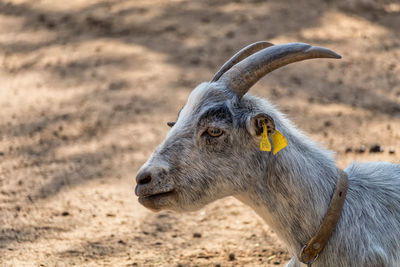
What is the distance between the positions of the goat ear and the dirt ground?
4.83ft

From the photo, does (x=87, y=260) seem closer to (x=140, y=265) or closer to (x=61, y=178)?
(x=140, y=265)

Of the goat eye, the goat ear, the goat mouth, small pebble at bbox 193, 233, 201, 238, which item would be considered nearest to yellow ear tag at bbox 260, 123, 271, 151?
the goat ear

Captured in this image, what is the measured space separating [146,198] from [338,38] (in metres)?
5.15

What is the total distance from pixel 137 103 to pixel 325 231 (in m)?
3.54

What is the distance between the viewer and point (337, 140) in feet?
17.7

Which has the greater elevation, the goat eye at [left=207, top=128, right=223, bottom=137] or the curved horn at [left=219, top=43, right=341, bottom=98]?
the curved horn at [left=219, top=43, right=341, bottom=98]

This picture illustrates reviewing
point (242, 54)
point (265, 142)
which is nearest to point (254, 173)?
point (265, 142)

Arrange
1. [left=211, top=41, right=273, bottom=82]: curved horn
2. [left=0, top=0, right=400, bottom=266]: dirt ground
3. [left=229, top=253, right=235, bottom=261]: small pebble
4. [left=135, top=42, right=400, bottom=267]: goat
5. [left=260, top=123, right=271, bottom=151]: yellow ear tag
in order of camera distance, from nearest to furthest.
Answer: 1. [left=260, top=123, right=271, bottom=151]: yellow ear tag
2. [left=135, top=42, right=400, bottom=267]: goat
3. [left=211, top=41, right=273, bottom=82]: curved horn
4. [left=229, top=253, right=235, bottom=261]: small pebble
5. [left=0, top=0, right=400, bottom=266]: dirt ground

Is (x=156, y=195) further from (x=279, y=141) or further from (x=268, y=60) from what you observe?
(x=268, y=60)

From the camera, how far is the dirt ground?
4.14m

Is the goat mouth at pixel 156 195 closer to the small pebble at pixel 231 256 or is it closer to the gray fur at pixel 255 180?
the gray fur at pixel 255 180

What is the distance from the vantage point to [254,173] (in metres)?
2.77

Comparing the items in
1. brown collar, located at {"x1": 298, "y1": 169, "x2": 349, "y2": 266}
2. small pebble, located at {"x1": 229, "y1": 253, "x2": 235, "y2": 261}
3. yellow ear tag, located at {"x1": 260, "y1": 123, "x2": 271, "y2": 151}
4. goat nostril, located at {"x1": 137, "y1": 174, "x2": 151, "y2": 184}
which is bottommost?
small pebble, located at {"x1": 229, "y1": 253, "x2": 235, "y2": 261}

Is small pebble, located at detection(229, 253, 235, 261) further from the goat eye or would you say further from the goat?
the goat eye
